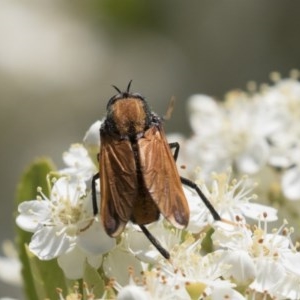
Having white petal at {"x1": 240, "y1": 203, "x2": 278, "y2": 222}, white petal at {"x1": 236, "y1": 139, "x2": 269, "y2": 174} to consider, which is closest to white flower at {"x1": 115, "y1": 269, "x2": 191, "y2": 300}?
white petal at {"x1": 240, "y1": 203, "x2": 278, "y2": 222}

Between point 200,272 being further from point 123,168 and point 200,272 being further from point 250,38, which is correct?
point 250,38

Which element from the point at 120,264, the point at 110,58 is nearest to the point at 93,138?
the point at 120,264

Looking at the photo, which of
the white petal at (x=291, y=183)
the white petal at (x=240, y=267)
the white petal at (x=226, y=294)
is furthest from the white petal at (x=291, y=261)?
the white petal at (x=291, y=183)

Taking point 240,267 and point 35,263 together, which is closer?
point 240,267

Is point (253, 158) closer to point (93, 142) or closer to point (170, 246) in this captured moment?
point (93, 142)

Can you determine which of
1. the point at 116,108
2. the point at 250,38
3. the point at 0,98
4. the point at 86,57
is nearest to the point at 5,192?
the point at 0,98

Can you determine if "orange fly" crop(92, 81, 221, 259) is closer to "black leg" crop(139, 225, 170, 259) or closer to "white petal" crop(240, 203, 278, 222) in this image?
"black leg" crop(139, 225, 170, 259)

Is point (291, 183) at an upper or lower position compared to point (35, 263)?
upper

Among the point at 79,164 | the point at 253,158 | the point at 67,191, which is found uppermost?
the point at 253,158
